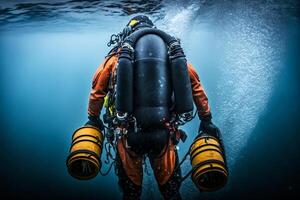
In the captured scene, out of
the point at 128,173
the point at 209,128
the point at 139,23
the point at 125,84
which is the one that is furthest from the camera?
the point at 139,23

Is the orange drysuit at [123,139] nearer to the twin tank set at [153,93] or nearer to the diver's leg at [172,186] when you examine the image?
the diver's leg at [172,186]

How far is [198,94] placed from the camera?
164 inches

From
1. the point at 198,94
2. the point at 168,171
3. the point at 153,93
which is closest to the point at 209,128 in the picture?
the point at 198,94

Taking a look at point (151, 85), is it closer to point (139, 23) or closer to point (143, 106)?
point (143, 106)

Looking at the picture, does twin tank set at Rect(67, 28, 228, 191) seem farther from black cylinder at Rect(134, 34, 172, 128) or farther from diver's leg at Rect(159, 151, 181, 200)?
diver's leg at Rect(159, 151, 181, 200)


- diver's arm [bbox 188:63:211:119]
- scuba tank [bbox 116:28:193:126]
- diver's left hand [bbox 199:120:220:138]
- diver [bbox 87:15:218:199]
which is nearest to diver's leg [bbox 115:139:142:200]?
diver [bbox 87:15:218:199]

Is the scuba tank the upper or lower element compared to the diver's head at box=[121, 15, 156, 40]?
lower

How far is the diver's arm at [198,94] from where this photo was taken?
4.13m

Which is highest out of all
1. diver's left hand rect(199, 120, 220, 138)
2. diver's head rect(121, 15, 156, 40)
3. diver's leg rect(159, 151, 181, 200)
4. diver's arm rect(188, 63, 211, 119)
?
diver's head rect(121, 15, 156, 40)

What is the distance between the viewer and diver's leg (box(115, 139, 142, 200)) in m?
4.09

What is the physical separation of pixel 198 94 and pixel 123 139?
1.40 meters

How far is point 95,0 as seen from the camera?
10461 millimetres

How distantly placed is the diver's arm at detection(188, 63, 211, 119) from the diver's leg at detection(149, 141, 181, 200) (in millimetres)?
755

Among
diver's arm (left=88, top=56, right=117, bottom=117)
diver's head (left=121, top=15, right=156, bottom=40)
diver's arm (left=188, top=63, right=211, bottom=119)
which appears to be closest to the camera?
diver's arm (left=88, top=56, right=117, bottom=117)
